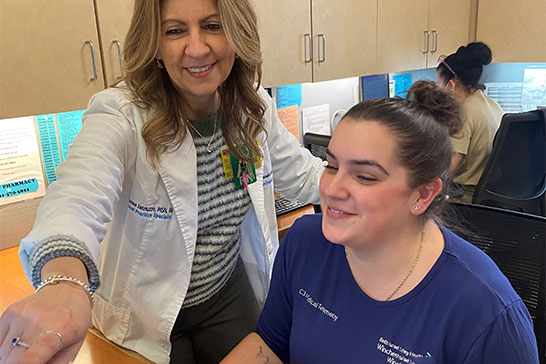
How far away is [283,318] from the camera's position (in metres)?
1.29

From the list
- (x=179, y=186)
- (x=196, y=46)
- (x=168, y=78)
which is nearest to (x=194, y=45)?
(x=196, y=46)

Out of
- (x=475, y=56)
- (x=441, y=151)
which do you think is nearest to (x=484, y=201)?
(x=475, y=56)

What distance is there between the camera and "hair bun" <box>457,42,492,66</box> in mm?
3025

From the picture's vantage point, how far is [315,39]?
2.39 m

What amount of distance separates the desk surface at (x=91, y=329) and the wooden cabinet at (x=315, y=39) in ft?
2.34

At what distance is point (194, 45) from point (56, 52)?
0.65 m

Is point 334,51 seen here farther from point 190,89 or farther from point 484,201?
point 190,89

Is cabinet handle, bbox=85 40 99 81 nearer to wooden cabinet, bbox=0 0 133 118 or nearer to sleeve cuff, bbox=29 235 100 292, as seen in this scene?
wooden cabinet, bbox=0 0 133 118

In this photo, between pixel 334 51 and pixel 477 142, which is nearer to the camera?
pixel 334 51

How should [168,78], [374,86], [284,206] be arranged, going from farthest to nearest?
[374,86] < [284,206] < [168,78]

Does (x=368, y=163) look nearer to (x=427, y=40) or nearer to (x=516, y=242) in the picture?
(x=516, y=242)

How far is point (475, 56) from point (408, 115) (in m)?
2.26

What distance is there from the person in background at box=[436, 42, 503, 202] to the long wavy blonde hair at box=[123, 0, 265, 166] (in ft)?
5.95

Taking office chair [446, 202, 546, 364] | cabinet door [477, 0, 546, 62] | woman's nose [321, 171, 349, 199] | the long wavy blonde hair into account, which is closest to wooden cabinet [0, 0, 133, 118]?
the long wavy blonde hair
